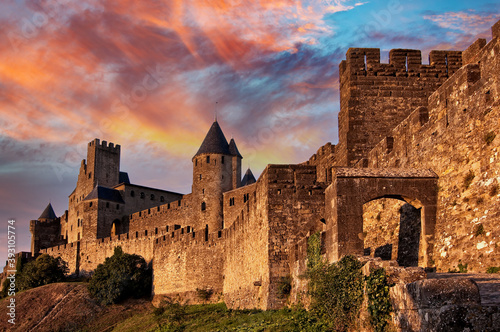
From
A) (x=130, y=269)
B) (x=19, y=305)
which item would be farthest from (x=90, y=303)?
(x=19, y=305)

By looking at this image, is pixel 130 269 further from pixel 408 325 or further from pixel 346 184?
pixel 408 325

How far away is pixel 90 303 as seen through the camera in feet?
130

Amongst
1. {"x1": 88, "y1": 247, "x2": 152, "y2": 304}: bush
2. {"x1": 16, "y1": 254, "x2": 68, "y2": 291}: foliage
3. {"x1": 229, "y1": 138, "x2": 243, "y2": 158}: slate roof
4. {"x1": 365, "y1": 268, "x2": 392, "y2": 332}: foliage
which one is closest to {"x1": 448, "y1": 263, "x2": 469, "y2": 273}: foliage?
{"x1": 365, "y1": 268, "x2": 392, "y2": 332}: foliage

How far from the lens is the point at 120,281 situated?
40594 mm

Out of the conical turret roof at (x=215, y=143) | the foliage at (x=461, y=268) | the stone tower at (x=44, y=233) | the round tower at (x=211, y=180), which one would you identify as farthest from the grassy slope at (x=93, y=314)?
the stone tower at (x=44, y=233)

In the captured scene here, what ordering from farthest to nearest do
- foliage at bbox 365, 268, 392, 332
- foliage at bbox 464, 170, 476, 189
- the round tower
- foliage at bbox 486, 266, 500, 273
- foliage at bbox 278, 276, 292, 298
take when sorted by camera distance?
the round tower, foliage at bbox 278, 276, 292, 298, foliage at bbox 464, 170, 476, 189, foliage at bbox 486, 266, 500, 273, foliage at bbox 365, 268, 392, 332

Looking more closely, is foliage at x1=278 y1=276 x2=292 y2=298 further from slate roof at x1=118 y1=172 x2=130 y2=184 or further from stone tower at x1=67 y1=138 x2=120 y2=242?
slate roof at x1=118 y1=172 x2=130 y2=184

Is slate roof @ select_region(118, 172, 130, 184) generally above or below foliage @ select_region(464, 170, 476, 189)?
above

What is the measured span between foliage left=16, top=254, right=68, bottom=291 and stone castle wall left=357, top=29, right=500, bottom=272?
42747 millimetres

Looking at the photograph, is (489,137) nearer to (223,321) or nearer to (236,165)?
(223,321)

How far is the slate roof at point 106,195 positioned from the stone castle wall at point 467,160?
2150 inches

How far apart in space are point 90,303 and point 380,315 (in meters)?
33.6

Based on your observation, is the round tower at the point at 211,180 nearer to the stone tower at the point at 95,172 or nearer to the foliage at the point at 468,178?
the stone tower at the point at 95,172

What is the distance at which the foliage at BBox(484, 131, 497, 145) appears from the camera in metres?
11.1
